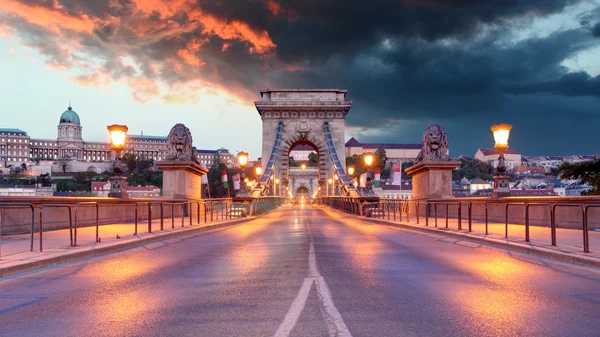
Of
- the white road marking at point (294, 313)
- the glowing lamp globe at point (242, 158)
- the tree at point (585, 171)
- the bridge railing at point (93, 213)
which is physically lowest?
the white road marking at point (294, 313)

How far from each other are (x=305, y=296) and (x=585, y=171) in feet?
77.6

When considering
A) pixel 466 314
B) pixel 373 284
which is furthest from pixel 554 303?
pixel 373 284

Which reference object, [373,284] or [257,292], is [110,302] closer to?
[257,292]

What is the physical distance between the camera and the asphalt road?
15.4 ft

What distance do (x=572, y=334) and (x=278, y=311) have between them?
2674 millimetres

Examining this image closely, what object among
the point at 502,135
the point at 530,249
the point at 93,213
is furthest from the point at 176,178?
the point at 530,249

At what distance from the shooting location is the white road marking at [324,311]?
14.6ft

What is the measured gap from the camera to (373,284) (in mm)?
6762

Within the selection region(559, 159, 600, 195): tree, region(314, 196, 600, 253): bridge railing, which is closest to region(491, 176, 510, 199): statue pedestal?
region(314, 196, 600, 253): bridge railing

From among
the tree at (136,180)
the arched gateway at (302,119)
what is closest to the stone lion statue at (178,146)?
the arched gateway at (302,119)

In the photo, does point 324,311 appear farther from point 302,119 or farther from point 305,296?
point 302,119

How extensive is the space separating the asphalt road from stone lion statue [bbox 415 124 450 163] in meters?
13.4

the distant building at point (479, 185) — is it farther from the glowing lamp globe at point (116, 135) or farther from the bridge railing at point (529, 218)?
the glowing lamp globe at point (116, 135)

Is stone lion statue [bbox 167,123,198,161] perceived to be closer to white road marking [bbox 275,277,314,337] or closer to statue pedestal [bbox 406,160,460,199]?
statue pedestal [bbox 406,160,460,199]
